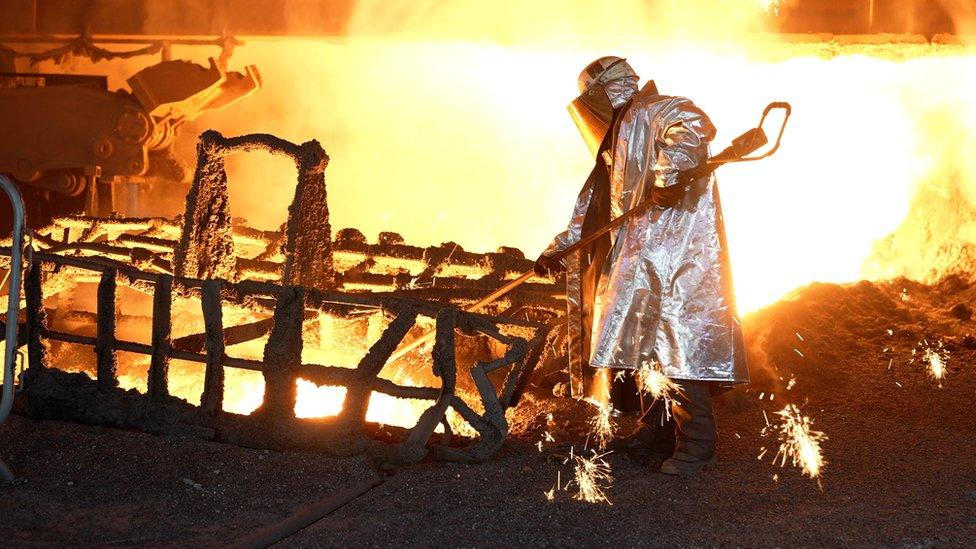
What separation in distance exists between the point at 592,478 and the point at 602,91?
77.4 inches

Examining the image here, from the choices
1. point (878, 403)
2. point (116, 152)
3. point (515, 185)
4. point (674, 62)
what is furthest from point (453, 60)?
point (878, 403)

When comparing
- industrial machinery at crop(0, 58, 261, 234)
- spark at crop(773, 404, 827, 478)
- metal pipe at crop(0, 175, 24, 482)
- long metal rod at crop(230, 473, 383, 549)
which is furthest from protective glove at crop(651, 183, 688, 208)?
industrial machinery at crop(0, 58, 261, 234)

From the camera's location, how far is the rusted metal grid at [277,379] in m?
4.23

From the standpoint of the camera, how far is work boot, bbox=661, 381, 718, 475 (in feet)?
13.4

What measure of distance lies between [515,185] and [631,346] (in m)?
7.82

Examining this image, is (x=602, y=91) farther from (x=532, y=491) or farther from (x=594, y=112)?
(x=532, y=491)

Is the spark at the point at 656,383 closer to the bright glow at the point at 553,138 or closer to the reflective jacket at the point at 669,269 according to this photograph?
the reflective jacket at the point at 669,269

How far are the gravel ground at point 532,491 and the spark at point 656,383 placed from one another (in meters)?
0.38

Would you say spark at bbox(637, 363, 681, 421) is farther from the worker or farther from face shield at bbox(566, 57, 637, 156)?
face shield at bbox(566, 57, 637, 156)

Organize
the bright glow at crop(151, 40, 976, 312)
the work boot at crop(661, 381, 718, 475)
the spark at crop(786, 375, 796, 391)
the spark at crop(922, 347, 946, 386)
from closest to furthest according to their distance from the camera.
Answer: the work boot at crop(661, 381, 718, 475) → the spark at crop(786, 375, 796, 391) → the spark at crop(922, 347, 946, 386) → the bright glow at crop(151, 40, 976, 312)

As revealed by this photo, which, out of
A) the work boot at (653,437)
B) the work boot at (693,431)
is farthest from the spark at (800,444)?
the work boot at (653,437)

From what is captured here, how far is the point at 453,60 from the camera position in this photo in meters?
10.9

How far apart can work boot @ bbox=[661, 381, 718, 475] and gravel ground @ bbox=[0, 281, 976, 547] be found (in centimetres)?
8

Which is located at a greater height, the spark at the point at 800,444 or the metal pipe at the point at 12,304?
the metal pipe at the point at 12,304
